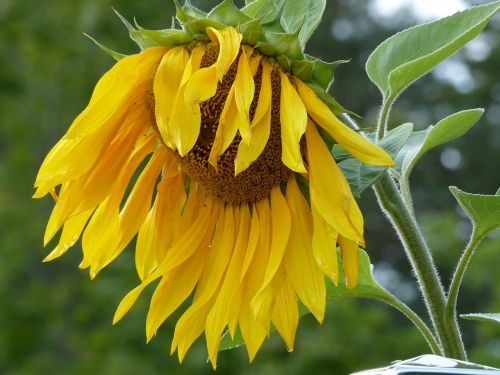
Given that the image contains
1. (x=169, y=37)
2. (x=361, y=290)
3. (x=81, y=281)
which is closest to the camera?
(x=169, y=37)

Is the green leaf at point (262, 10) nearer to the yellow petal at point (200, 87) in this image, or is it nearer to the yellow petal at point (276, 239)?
the yellow petal at point (200, 87)

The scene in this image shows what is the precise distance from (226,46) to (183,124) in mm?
89

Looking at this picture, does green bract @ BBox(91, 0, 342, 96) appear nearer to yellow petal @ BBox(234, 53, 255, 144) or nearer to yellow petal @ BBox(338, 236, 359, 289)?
yellow petal @ BBox(234, 53, 255, 144)

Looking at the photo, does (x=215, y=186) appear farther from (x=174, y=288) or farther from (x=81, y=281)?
(x=81, y=281)

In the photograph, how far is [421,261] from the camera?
1091mm

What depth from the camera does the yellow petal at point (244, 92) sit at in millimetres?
995

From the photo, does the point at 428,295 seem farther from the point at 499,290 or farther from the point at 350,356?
the point at 350,356

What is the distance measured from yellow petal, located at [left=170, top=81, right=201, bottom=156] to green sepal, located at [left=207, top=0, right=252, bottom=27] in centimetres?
9

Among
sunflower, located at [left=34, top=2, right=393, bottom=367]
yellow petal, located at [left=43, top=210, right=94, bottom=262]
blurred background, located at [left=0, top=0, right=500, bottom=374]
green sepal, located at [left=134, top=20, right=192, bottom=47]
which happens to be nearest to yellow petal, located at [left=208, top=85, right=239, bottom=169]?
sunflower, located at [left=34, top=2, right=393, bottom=367]

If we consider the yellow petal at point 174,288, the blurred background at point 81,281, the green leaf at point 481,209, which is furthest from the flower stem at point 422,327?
the blurred background at point 81,281

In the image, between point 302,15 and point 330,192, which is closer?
point 330,192

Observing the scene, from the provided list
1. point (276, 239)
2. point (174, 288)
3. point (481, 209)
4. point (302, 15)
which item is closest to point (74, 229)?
point (174, 288)

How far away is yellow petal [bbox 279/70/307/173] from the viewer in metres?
0.99

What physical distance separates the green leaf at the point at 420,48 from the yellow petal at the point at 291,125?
0.14 m
